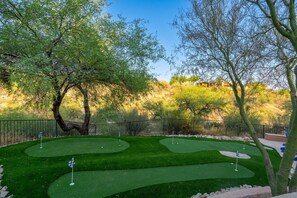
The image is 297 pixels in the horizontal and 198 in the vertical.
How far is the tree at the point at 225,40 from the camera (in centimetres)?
409

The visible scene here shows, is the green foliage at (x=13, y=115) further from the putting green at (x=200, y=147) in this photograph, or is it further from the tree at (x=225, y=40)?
the tree at (x=225, y=40)

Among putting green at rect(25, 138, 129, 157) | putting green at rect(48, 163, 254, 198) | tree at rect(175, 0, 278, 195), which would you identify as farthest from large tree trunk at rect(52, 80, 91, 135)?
tree at rect(175, 0, 278, 195)

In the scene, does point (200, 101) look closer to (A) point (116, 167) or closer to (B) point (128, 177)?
(A) point (116, 167)

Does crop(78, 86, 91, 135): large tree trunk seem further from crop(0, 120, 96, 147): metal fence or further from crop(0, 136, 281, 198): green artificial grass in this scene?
crop(0, 136, 281, 198): green artificial grass

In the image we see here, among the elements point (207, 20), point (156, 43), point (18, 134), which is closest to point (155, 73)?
point (156, 43)

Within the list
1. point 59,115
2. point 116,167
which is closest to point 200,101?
point 59,115

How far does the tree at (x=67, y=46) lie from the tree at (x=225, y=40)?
2738 mm

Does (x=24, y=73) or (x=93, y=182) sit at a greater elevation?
(x=24, y=73)

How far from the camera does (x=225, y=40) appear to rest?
419cm

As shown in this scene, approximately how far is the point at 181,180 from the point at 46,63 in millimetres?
4573

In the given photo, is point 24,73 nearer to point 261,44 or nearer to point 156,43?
point 156,43

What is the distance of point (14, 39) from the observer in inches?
226

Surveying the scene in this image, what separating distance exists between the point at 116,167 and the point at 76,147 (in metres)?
2.15

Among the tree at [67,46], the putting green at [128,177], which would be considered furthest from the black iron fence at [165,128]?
the putting green at [128,177]
